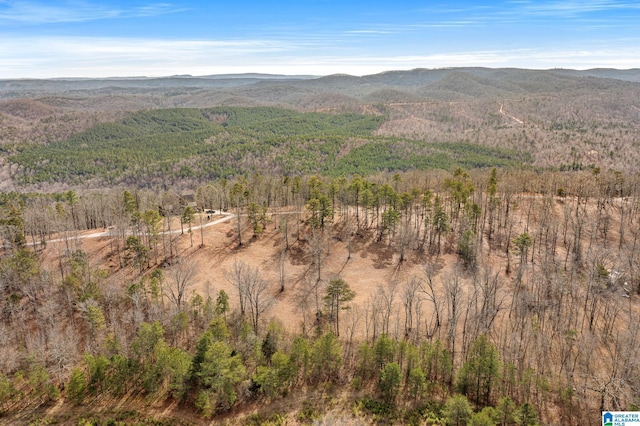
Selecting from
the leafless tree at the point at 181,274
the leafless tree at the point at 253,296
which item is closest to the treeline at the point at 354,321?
the leafless tree at the point at 181,274

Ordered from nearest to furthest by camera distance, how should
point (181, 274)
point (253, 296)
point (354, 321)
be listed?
point (354, 321)
point (253, 296)
point (181, 274)

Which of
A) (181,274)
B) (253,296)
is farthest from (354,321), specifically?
(181,274)

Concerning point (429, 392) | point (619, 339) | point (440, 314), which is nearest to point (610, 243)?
point (619, 339)

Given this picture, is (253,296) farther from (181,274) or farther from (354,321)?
(354,321)

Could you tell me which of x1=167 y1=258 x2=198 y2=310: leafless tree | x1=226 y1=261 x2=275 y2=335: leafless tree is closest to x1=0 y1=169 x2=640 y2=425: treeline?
x1=167 y1=258 x2=198 y2=310: leafless tree

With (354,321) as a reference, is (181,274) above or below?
above

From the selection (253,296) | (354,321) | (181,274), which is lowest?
(354,321)

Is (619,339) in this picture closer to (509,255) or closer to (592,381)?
(592,381)

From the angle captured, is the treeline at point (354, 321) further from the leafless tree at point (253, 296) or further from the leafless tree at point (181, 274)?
the leafless tree at point (253, 296)
